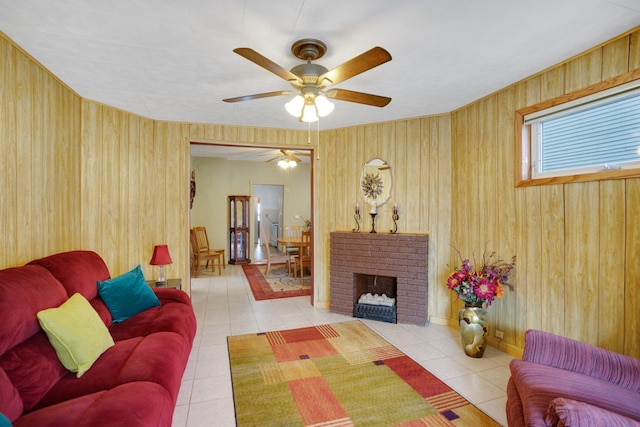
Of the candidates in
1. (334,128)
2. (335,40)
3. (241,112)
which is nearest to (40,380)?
(335,40)

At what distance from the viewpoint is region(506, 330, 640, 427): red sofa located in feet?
4.30

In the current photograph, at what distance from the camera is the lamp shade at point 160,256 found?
3.62m

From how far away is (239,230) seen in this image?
309 inches

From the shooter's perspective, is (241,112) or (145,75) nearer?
(145,75)

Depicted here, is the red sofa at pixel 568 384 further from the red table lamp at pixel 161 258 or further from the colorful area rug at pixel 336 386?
the red table lamp at pixel 161 258

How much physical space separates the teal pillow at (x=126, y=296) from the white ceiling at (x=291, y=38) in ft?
5.94

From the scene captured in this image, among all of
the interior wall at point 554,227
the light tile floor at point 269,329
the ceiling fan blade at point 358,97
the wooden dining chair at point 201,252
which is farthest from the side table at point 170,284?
the interior wall at point 554,227

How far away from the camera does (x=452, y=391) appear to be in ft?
7.84

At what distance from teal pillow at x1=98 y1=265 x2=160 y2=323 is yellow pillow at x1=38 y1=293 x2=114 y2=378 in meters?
0.58

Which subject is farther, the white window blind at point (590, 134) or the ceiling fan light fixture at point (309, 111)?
the ceiling fan light fixture at point (309, 111)

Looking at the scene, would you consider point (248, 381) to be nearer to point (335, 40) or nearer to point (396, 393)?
point (396, 393)

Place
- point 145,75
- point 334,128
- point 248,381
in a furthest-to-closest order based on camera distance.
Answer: point 334,128, point 145,75, point 248,381

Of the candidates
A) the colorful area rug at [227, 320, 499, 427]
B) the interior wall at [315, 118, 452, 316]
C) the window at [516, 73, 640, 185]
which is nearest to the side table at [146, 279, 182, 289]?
the colorful area rug at [227, 320, 499, 427]

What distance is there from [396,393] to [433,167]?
2.63m
